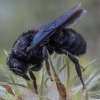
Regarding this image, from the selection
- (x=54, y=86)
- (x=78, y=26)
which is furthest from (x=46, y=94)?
(x=78, y=26)

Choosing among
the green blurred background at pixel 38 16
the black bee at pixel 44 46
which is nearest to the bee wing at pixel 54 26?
the black bee at pixel 44 46

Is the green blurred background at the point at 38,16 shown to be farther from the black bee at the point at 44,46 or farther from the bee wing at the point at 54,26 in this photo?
the bee wing at the point at 54,26

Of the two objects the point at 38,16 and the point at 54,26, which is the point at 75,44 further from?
the point at 38,16

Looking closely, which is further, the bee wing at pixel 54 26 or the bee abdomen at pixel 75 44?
the bee abdomen at pixel 75 44

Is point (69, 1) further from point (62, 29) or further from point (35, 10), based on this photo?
point (62, 29)

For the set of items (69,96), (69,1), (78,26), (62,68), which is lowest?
(69,96)

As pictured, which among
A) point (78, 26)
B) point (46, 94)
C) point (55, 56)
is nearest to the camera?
point (46, 94)
